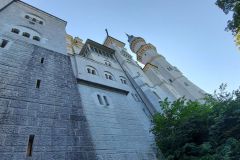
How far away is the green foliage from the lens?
9.21 metres

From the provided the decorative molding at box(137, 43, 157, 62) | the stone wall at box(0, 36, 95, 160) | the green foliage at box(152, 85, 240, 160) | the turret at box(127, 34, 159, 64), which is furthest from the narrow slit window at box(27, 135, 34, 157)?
the decorative molding at box(137, 43, 157, 62)

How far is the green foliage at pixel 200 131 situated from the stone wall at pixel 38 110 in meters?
5.39

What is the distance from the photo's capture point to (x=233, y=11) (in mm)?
12133

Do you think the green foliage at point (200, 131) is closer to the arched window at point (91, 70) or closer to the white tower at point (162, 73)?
the arched window at point (91, 70)

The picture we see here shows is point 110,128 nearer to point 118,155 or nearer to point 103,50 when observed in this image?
point 118,155

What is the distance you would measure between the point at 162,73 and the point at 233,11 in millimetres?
18890

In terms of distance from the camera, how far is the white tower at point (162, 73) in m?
24.9

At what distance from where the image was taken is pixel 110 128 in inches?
403

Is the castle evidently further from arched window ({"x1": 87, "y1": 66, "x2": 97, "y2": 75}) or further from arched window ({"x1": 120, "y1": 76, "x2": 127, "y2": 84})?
arched window ({"x1": 120, "y1": 76, "x2": 127, "y2": 84})

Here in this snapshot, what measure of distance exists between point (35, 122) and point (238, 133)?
1010 centimetres

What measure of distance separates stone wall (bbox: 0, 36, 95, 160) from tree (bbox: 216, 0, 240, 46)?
36.5 feet

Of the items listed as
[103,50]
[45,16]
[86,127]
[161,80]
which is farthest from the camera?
[161,80]

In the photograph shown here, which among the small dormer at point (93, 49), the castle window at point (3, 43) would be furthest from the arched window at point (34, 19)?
the small dormer at point (93, 49)

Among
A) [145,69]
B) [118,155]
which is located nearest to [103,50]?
[145,69]
